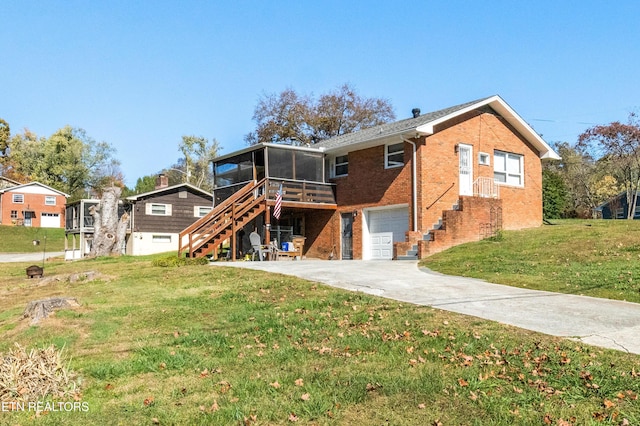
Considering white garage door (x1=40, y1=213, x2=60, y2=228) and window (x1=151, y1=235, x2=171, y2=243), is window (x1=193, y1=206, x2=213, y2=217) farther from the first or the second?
white garage door (x1=40, y1=213, x2=60, y2=228)

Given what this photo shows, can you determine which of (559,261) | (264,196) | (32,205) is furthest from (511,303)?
(32,205)

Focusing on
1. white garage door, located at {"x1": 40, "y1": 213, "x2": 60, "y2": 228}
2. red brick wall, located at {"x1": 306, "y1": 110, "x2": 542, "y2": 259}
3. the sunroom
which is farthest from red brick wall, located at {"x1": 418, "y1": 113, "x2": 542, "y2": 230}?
white garage door, located at {"x1": 40, "y1": 213, "x2": 60, "y2": 228}

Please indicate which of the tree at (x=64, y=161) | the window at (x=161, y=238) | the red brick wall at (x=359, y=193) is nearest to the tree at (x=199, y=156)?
the tree at (x=64, y=161)

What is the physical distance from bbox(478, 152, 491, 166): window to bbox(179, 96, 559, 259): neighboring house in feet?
0.14

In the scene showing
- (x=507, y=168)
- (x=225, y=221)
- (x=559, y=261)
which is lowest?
(x=559, y=261)

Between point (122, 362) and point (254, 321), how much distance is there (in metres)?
2.33

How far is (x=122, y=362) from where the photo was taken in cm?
618

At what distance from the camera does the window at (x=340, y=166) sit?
76.1 ft

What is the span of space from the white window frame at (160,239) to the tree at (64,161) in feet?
99.5

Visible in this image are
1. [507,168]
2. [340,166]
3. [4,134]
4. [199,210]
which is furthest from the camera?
[4,134]

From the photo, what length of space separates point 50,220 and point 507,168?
54.1 m

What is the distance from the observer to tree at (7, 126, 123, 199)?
65.5 metres

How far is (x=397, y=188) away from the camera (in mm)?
20359

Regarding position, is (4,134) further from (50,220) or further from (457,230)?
(457,230)
